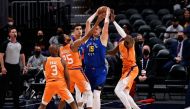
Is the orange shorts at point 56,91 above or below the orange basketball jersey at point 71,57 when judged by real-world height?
below

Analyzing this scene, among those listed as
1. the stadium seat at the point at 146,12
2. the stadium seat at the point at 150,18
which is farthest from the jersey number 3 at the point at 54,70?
the stadium seat at the point at 146,12

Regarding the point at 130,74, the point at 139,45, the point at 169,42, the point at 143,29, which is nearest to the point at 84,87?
the point at 130,74

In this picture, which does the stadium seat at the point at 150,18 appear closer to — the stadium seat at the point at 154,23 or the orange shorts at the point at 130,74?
the stadium seat at the point at 154,23

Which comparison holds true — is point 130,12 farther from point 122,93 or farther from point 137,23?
point 122,93

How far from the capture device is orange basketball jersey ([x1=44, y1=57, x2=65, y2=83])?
45.3 ft

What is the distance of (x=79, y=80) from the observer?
14.2 meters

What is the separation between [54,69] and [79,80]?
2.24 feet

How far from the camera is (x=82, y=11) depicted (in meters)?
24.6

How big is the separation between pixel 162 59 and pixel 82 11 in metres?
6.37

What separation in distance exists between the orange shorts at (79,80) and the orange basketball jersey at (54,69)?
48 centimetres

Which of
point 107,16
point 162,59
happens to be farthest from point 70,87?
point 162,59

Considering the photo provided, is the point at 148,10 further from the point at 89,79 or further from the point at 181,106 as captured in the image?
the point at 89,79

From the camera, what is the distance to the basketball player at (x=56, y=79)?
1373cm

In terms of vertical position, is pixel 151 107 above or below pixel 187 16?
below
